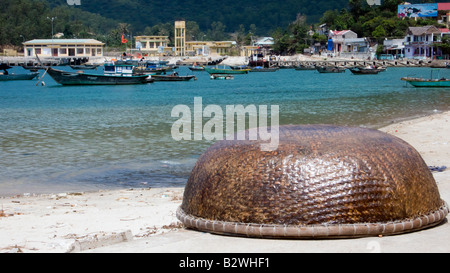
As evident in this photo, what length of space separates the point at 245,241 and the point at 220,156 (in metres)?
1.01

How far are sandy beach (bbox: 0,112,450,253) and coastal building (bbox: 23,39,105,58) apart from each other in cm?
16786

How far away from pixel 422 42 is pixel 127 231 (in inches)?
4683

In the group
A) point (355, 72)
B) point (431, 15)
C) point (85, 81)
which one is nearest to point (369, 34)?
point (431, 15)

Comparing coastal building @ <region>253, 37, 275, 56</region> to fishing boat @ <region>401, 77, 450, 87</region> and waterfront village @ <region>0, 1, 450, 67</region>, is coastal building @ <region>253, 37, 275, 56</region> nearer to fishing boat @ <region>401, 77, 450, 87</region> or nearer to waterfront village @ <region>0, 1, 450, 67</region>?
waterfront village @ <region>0, 1, 450, 67</region>

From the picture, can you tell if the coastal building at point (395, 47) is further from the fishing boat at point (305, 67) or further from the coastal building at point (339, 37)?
the fishing boat at point (305, 67)

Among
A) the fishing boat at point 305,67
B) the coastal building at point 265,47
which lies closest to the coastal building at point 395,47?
the fishing boat at point 305,67

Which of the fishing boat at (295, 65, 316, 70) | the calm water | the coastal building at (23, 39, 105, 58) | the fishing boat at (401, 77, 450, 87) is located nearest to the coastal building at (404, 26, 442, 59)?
the fishing boat at (295, 65, 316, 70)

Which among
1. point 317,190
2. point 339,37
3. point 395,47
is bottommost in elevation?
point 317,190

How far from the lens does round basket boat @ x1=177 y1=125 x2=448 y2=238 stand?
5742 millimetres

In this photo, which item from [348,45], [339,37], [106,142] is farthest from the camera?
[339,37]

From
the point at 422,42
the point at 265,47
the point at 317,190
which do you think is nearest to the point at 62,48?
the point at 265,47

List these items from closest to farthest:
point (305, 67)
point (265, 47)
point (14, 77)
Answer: point (14, 77), point (305, 67), point (265, 47)

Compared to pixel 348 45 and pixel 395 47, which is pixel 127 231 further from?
pixel 348 45

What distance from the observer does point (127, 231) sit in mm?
6344
